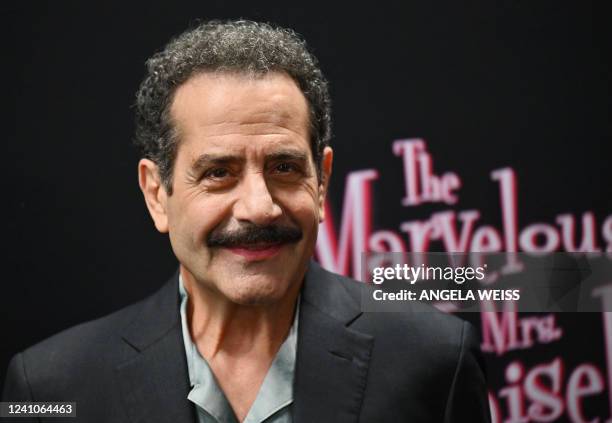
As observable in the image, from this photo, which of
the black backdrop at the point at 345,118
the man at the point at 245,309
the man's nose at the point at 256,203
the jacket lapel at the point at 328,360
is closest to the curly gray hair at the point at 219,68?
the man at the point at 245,309

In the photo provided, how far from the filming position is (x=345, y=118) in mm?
2092

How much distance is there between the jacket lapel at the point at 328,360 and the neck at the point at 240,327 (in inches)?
2.0

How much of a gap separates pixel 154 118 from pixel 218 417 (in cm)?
63

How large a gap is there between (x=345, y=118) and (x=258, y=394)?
88 cm

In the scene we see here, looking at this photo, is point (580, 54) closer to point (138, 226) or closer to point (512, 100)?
point (512, 100)

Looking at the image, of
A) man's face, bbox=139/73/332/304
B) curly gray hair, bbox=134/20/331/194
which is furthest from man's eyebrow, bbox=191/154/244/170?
curly gray hair, bbox=134/20/331/194

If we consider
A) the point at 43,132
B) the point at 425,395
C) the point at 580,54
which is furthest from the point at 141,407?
the point at 580,54

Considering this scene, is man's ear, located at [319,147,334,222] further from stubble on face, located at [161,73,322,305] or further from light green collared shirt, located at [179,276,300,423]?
light green collared shirt, located at [179,276,300,423]

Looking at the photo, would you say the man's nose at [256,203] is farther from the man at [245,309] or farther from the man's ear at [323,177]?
the man's ear at [323,177]

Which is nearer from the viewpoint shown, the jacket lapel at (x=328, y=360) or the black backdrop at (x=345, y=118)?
the jacket lapel at (x=328, y=360)

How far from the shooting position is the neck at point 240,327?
62.1 inches

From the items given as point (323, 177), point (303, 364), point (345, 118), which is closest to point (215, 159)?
point (323, 177)

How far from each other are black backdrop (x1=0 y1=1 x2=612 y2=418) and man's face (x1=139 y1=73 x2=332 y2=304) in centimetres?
66

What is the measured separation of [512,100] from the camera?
2100mm
